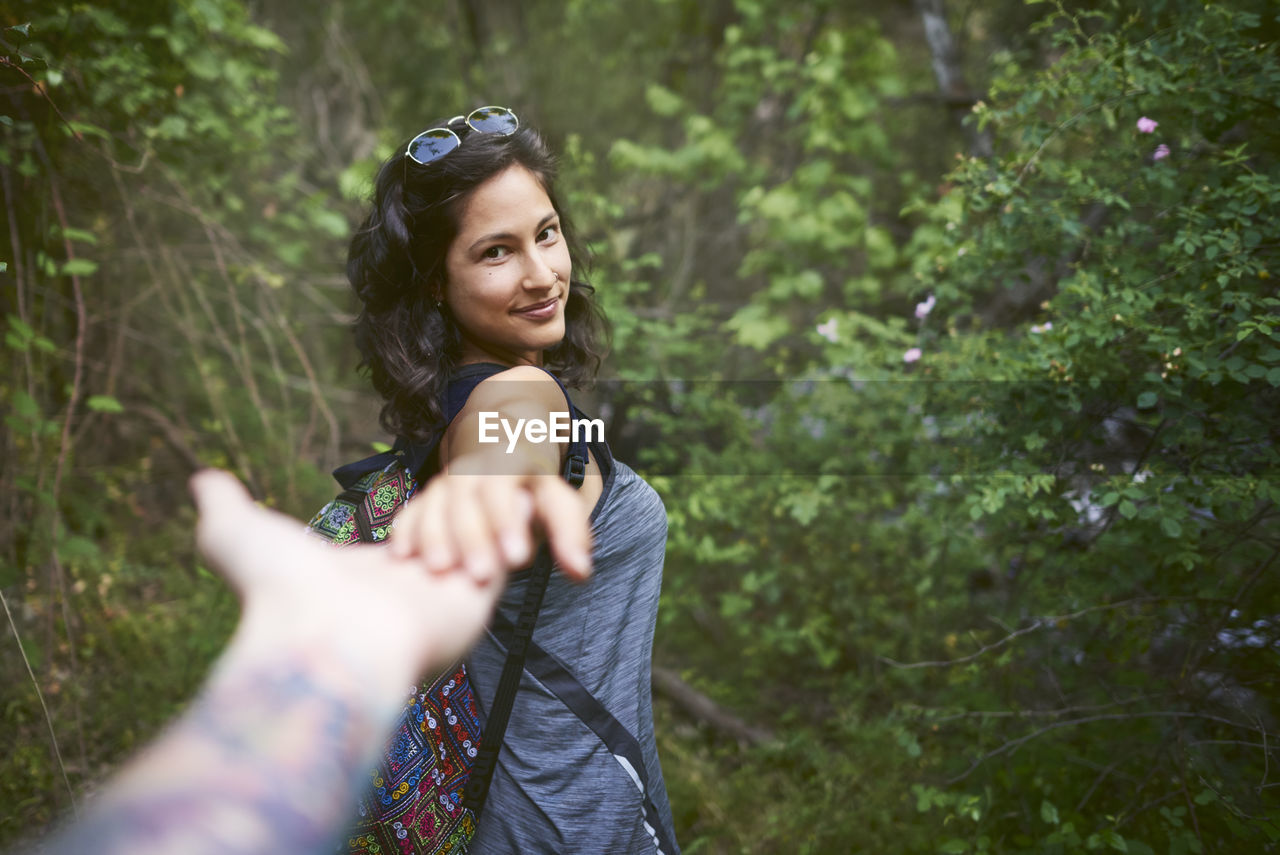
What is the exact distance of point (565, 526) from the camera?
634 millimetres

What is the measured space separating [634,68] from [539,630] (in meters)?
5.29

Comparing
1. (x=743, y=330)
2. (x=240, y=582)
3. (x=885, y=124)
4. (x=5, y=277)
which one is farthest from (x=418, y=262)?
(x=885, y=124)

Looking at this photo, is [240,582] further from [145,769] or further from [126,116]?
[126,116]

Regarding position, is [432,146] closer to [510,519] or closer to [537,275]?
[537,275]

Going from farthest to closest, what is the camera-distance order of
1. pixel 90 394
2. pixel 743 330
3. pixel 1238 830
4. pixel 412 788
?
pixel 743 330 < pixel 90 394 < pixel 1238 830 < pixel 412 788

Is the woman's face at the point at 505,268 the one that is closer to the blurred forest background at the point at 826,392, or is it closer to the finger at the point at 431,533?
the finger at the point at 431,533

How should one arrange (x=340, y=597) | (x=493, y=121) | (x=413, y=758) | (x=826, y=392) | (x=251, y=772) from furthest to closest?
(x=826, y=392)
(x=493, y=121)
(x=413, y=758)
(x=340, y=597)
(x=251, y=772)

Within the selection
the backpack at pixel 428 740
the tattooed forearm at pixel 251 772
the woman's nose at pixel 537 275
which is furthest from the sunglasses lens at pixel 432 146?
the tattooed forearm at pixel 251 772

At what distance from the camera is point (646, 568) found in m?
1.35

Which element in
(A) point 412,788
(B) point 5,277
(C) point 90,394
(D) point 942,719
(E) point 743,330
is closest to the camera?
(A) point 412,788

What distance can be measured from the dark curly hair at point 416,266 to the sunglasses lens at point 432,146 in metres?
0.01

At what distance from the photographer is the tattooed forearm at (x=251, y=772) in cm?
41

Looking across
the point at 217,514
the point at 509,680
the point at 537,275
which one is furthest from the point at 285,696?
the point at 537,275

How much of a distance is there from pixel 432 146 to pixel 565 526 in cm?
95
